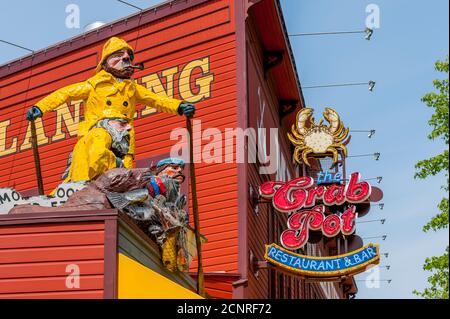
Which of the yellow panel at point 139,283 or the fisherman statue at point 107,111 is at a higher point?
the fisherman statue at point 107,111

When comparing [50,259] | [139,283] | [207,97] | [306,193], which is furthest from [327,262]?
[50,259]

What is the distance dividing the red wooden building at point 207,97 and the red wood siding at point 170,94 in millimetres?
24

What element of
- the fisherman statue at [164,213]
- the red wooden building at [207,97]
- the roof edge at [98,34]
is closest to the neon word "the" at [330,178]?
the red wooden building at [207,97]

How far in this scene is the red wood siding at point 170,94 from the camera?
1775 centimetres

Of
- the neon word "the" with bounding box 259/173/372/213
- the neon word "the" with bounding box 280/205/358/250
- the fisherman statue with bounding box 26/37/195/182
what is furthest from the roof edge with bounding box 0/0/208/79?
the fisherman statue with bounding box 26/37/195/182

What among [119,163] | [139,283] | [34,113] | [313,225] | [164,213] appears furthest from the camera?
[313,225]

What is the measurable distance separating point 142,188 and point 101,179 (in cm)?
55

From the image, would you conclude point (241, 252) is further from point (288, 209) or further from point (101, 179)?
point (101, 179)

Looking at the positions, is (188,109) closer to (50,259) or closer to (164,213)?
(164,213)

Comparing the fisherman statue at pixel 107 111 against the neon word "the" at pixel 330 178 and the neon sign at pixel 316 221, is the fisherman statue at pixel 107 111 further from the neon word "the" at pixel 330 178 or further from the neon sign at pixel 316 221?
the neon word "the" at pixel 330 178

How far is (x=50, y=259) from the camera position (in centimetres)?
978

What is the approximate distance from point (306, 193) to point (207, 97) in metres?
2.99

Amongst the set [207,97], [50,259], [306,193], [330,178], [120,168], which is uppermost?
[207,97]
